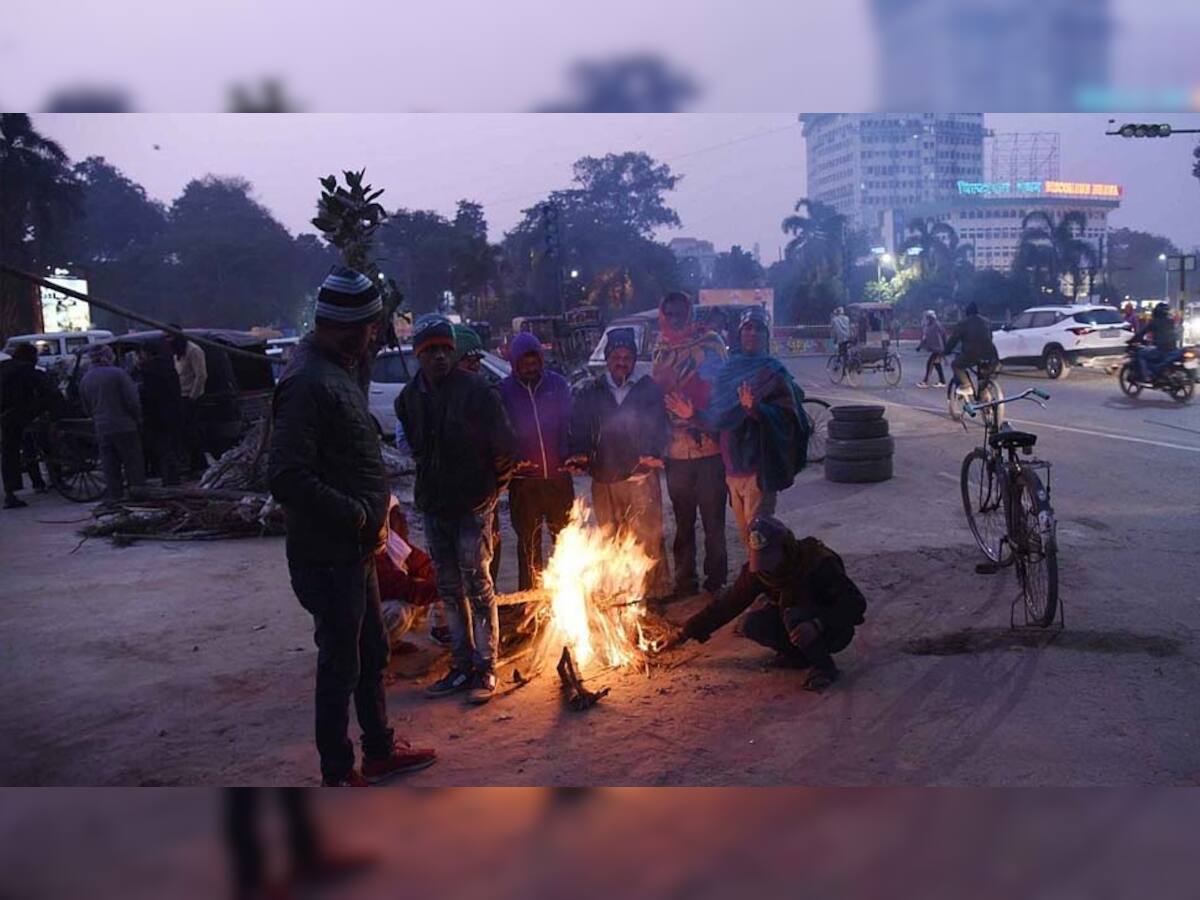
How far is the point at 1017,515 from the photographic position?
5.57 m

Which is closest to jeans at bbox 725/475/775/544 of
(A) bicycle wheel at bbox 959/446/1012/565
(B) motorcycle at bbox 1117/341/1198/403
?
(A) bicycle wheel at bbox 959/446/1012/565

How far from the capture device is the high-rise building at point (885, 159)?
462 cm

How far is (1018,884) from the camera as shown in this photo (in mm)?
3307

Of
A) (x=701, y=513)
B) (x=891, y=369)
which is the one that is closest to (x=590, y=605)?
(x=701, y=513)

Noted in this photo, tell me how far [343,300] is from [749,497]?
9.03ft

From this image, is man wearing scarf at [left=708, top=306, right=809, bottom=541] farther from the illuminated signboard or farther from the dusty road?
the illuminated signboard

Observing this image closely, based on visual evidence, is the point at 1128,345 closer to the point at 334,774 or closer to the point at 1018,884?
the point at 1018,884

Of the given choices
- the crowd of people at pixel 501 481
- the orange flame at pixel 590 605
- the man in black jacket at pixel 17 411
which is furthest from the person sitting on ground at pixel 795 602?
the man in black jacket at pixel 17 411

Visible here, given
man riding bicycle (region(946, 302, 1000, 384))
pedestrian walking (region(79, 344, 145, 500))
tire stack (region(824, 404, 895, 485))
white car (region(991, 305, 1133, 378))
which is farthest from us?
white car (region(991, 305, 1133, 378))

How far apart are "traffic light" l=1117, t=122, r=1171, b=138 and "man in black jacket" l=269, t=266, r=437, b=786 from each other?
10.9 ft

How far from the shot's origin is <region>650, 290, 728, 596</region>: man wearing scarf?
5.50 meters

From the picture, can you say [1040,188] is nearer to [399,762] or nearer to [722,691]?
[722,691]

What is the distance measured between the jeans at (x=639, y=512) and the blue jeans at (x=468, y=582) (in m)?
1.01

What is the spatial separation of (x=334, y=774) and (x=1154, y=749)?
3.14 meters
